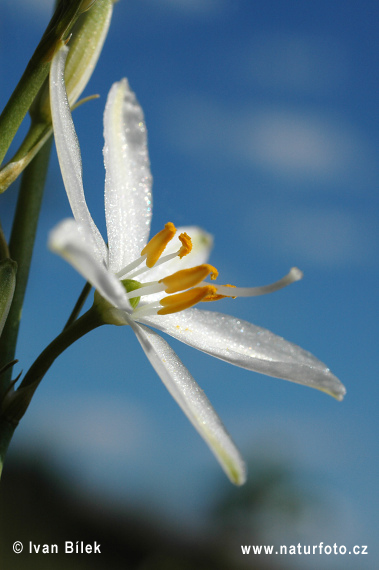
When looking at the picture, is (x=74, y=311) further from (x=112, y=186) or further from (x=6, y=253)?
(x=112, y=186)

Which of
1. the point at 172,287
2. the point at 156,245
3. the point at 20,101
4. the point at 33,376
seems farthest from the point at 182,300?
the point at 20,101

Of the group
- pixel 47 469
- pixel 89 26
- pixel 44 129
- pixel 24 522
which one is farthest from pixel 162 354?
pixel 47 469

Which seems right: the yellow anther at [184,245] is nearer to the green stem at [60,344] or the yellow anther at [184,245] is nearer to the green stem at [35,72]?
the green stem at [60,344]

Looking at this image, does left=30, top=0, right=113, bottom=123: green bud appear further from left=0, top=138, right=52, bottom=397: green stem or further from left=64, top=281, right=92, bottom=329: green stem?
left=64, top=281, right=92, bottom=329: green stem

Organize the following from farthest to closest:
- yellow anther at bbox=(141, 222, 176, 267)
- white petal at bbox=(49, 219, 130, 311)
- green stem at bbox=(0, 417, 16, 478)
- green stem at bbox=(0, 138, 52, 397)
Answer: yellow anther at bbox=(141, 222, 176, 267) < green stem at bbox=(0, 138, 52, 397) < green stem at bbox=(0, 417, 16, 478) < white petal at bbox=(49, 219, 130, 311)

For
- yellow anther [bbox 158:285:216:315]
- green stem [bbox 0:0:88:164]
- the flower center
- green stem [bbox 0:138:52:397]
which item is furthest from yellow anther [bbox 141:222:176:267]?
green stem [bbox 0:0:88:164]

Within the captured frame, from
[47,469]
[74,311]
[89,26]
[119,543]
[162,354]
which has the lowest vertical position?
[162,354]

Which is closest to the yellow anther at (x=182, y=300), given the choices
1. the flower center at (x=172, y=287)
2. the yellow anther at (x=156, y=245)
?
the flower center at (x=172, y=287)
